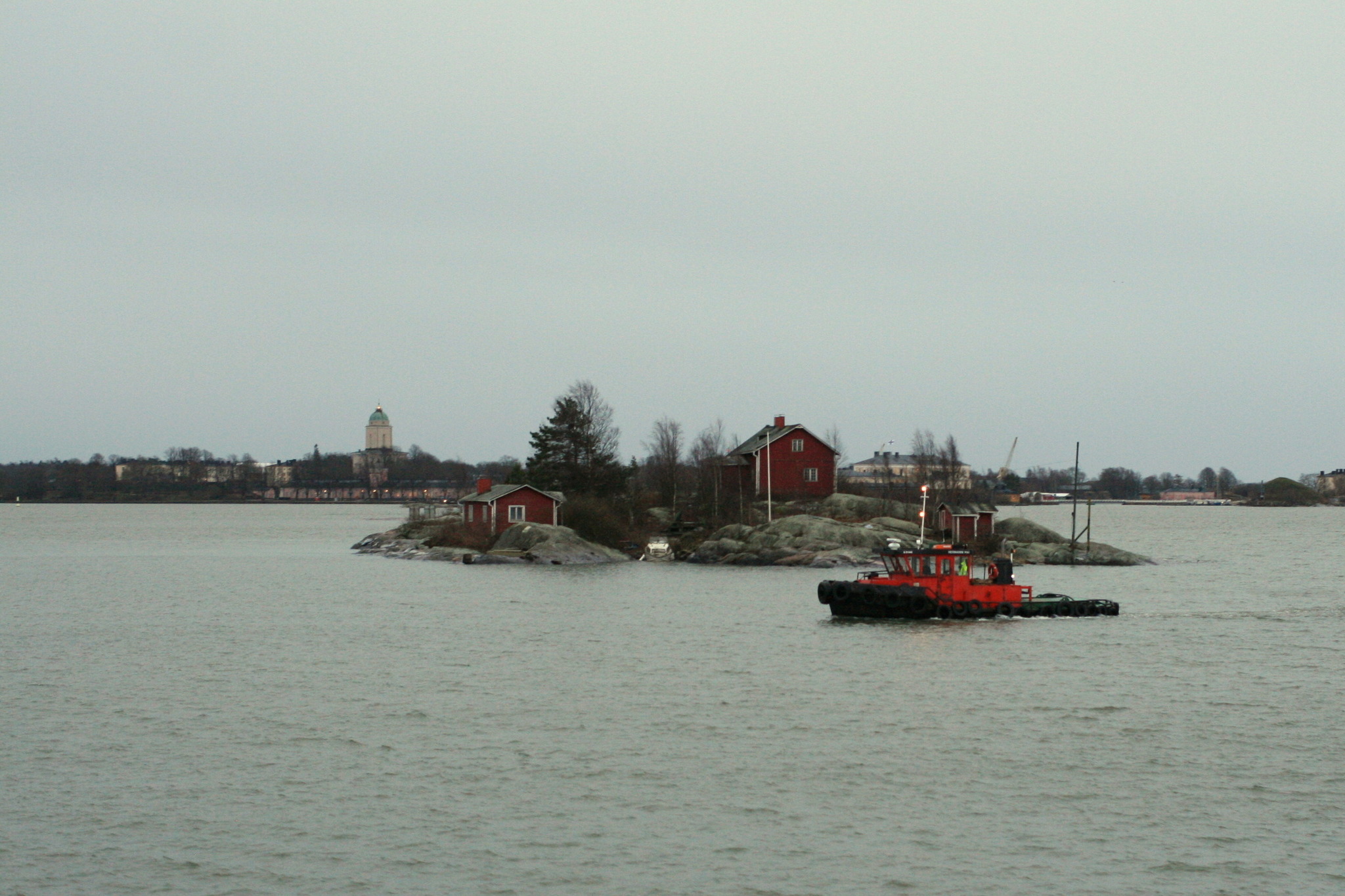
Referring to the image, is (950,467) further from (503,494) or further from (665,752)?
(665,752)

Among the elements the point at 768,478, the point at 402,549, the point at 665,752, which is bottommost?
the point at 665,752

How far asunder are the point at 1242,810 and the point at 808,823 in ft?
21.4

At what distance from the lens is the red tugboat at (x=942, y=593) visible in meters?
42.8

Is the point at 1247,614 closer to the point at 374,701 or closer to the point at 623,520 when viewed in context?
the point at 374,701

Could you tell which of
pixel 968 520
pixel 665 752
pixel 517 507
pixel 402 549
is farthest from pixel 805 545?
pixel 665 752

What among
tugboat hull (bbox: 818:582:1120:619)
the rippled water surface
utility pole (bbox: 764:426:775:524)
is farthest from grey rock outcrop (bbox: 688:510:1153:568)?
tugboat hull (bbox: 818:582:1120:619)

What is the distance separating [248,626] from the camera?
42.0 m

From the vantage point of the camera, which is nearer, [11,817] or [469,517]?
[11,817]

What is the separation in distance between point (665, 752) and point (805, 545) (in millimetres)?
48518

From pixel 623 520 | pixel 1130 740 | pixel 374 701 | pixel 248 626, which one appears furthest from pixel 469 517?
pixel 1130 740

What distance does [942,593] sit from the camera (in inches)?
1703

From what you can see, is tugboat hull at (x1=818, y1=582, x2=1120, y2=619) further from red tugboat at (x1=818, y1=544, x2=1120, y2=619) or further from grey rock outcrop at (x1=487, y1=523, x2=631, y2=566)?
grey rock outcrop at (x1=487, y1=523, x2=631, y2=566)

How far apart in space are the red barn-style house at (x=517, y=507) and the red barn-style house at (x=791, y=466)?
47.8 ft

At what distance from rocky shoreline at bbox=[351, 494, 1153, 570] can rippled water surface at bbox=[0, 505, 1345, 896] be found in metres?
21.8
